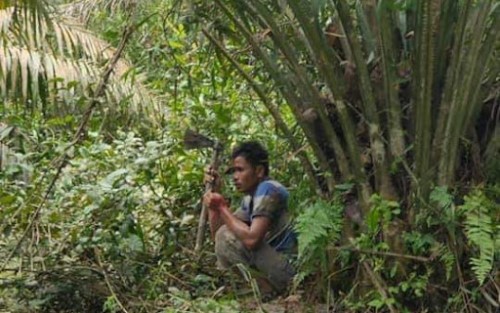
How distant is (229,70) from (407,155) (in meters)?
1.70

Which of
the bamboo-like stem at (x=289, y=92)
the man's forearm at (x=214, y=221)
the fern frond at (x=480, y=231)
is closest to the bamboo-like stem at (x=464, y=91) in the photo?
the fern frond at (x=480, y=231)

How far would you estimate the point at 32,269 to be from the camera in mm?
5090

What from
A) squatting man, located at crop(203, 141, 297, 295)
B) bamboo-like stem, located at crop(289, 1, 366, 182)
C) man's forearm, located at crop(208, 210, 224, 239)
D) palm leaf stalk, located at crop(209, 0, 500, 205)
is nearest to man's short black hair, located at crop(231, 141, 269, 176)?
squatting man, located at crop(203, 141, 297, 295)

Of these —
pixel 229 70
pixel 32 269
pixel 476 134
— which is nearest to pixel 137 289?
pixel 32 269

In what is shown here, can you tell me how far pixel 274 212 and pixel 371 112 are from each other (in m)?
1.10

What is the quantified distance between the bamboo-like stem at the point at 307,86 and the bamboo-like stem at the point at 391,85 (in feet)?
0.86

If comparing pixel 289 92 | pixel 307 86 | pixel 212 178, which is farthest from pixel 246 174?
pixel 307 86

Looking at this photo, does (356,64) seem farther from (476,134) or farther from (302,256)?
(302,256)

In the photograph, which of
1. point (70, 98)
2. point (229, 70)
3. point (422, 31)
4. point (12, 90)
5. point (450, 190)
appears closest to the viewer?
point (422, 31)

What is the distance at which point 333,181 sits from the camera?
4371 mm

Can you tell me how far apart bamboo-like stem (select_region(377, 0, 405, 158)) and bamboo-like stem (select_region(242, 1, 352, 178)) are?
0.26m

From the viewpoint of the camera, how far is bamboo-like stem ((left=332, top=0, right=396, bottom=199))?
4.11m

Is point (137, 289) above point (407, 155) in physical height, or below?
below

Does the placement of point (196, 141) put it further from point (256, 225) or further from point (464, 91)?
point (464, 91)
